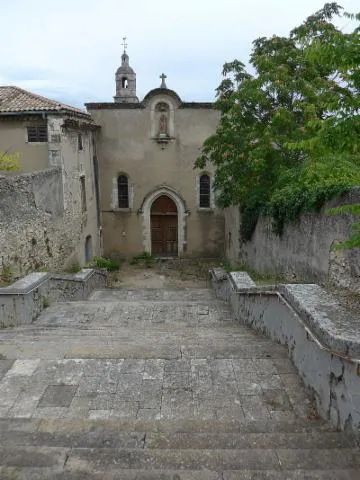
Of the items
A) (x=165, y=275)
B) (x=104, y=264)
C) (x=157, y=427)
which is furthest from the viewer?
(x=104, y=264)

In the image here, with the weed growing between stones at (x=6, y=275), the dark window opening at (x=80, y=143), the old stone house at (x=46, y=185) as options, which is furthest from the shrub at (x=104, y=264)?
the weed growing between stones at (x=6, y=275)

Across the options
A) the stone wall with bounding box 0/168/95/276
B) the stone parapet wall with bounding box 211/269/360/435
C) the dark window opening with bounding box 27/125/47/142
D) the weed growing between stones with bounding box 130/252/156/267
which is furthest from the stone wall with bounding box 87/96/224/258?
the stone parapet wall with bounding box 211/269/360/435

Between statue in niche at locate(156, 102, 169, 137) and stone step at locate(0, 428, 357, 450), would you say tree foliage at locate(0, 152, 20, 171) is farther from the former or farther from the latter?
stone step at locate(0, 428, 357, 450)

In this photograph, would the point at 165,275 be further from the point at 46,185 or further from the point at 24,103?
the point at 24,103

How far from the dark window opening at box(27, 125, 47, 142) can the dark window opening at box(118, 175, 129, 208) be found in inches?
246

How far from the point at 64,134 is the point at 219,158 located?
21.3ft

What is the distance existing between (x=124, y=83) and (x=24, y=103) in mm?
20426

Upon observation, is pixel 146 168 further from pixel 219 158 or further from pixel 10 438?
pixel 10 438

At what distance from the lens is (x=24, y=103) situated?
16141 millimetres

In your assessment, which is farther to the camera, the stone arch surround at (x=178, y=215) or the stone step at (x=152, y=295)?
the stone arch surround at (x=178, y=215)

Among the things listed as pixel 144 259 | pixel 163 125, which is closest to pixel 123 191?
pixel 144 259

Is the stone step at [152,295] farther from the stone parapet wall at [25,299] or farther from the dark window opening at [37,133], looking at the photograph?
the dark window opening at [37,133]

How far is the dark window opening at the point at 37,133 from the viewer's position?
1598cm

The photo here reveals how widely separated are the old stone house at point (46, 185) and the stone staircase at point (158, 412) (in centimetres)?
528
